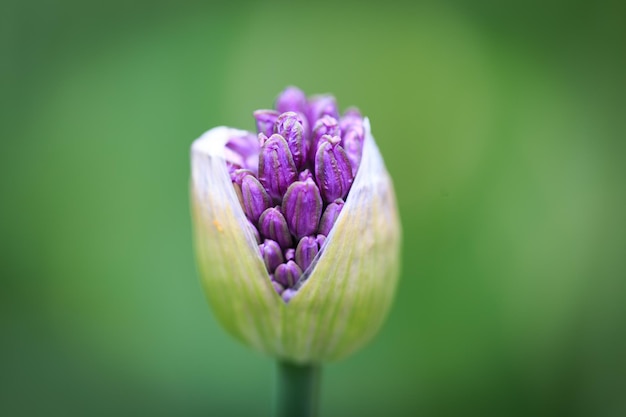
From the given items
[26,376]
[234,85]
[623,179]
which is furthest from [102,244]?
[623,179]

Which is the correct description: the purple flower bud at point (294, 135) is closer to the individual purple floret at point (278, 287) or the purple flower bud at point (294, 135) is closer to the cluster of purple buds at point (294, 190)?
the cluster of purple buds at point (294, 190)

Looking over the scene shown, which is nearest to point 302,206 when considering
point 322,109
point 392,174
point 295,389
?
point 322,109

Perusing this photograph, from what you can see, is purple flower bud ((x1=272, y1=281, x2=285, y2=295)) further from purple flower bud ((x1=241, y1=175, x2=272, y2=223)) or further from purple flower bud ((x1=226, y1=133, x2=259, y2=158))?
purple flower bud ((x1=226, y1=133, x2=259, y2=158))

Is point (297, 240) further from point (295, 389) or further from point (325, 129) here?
point (295, 389)

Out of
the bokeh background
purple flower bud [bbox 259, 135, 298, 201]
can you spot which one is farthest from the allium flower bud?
the bokeh background

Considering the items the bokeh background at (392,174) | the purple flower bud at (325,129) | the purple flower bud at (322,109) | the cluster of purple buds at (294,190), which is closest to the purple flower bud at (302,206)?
the cluster of purple buds at (294,190)

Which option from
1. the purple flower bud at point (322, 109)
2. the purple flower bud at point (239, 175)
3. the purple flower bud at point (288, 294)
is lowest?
the purple flower bud at point (288, 294)
